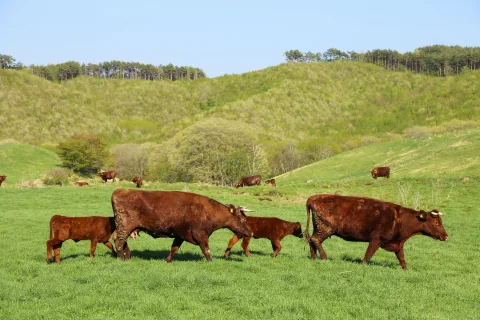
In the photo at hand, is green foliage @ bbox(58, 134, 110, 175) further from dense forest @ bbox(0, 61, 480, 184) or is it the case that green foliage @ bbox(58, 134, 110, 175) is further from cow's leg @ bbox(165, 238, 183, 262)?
cow's leg @ bbox(165, 238, 183, 262)

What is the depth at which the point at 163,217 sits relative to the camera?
14898mm

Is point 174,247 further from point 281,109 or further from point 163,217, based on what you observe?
point 281,109

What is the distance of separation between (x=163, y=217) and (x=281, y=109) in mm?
153395

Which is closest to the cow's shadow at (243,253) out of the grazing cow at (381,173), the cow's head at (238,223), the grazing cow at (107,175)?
the cow's head at (238,223)

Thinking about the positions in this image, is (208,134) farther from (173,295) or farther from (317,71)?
(317,71)

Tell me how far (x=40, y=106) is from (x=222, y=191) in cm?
13301

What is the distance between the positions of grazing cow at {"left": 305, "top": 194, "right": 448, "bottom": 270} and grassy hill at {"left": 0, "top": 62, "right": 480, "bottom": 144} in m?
117

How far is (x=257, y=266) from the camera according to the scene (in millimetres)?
13984

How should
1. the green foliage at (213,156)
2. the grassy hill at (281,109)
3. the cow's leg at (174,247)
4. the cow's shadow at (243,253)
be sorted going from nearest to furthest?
the cow's leg at (174,247), the cow's shadow at (243,253), the green foliage at (213,156), the grassy hill at (281,109)

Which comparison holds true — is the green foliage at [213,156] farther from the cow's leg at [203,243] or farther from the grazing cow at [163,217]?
the cow's leg at [203,243]

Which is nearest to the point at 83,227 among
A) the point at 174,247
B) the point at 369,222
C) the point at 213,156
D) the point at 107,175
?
the point at 174,247

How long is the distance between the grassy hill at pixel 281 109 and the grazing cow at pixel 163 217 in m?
117

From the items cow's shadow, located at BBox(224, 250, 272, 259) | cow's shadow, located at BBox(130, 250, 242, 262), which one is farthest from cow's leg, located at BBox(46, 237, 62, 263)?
cow's shadow, located at BBox(224, 250, 272, 259)

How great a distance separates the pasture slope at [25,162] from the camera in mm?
83312
